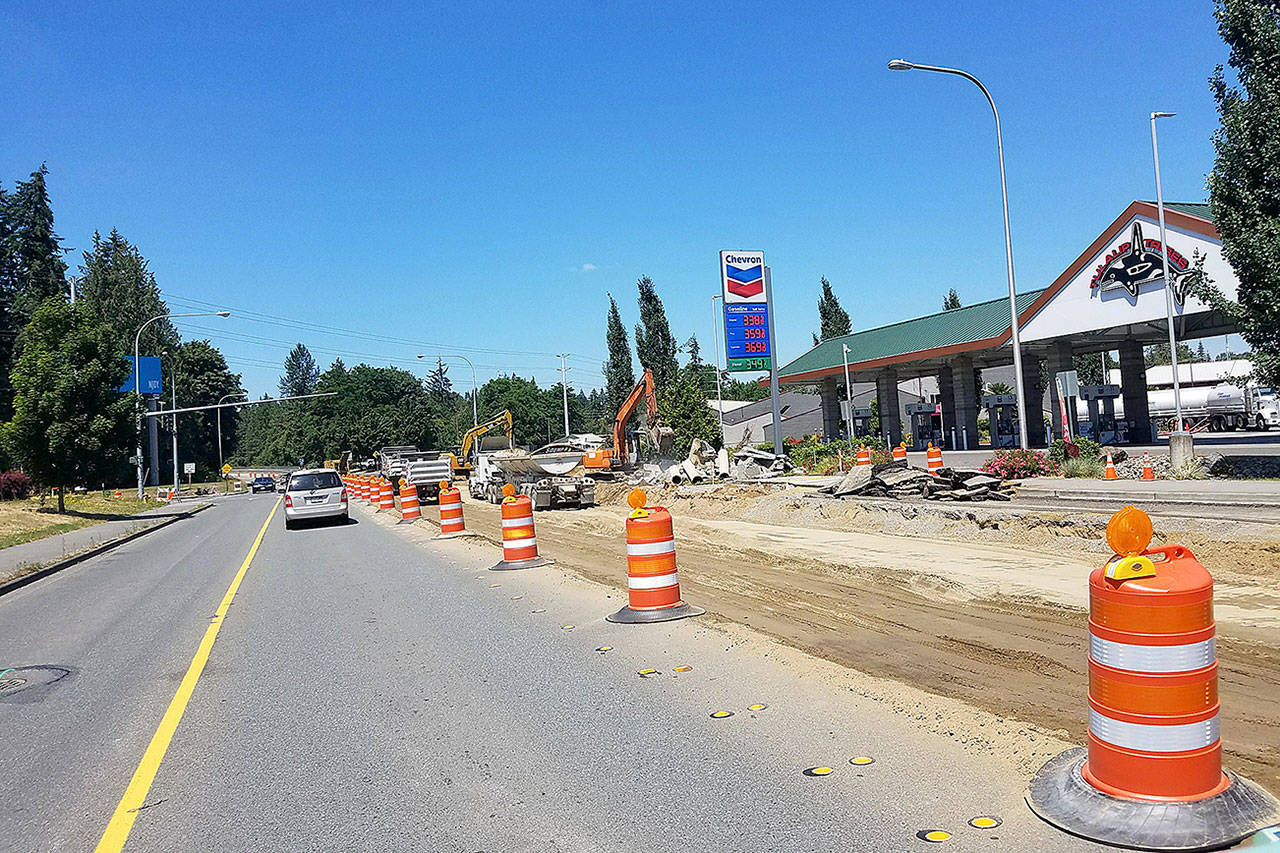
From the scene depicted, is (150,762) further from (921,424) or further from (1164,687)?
(921,424)

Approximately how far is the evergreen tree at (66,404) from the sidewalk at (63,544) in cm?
300

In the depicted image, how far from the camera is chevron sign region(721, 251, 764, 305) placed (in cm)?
3669

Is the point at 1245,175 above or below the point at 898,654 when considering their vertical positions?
above

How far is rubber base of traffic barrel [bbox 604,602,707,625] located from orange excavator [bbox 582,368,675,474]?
22.8m

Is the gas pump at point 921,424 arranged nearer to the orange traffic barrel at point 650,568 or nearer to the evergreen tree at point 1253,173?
the evergreen tree at point 1253,173

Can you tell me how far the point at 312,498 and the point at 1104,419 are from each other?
125 ft

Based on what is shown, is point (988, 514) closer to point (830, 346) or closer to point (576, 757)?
point (576, 757)

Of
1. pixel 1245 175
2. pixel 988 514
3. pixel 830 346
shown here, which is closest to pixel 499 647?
pixel 988 514

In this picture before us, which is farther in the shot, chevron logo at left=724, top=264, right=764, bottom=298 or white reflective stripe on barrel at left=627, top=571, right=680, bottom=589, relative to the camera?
chevron logo at left=724, top=264, right=764, bottom=298

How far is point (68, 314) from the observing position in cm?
3750

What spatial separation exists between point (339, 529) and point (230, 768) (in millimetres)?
22227

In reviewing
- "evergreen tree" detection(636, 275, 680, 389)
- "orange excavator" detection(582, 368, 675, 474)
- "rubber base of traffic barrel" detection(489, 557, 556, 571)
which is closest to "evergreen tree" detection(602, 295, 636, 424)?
"evergreen tree" detection(636, 275, 680, 389)

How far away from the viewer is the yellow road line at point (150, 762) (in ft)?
15.7

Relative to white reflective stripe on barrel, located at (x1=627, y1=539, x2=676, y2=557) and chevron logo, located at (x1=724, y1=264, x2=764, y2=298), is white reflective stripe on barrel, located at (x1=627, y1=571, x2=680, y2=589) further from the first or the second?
chevron logo, located at (x1=724, y1=264, x2=764, y2=298)
